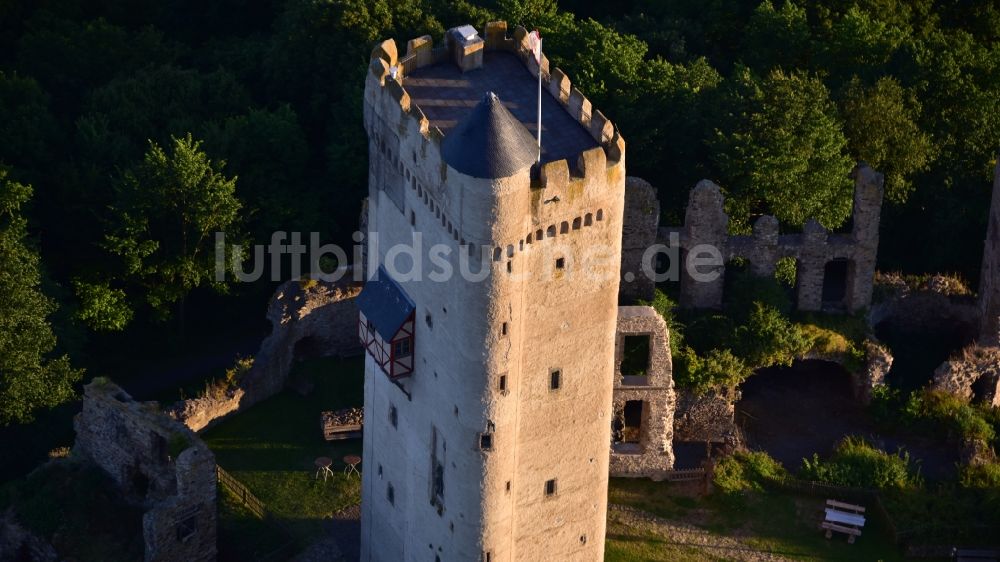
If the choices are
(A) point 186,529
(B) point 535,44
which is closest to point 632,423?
(A) point 186,529

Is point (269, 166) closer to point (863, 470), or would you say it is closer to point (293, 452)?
point (293, 452)

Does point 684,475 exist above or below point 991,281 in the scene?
below

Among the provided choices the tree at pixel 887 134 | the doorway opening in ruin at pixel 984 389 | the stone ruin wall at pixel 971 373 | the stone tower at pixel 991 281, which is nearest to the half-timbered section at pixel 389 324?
the stone ruin wall at pixel 971 373

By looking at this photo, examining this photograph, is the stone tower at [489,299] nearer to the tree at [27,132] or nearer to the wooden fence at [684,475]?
the wooden fence at [684,475]

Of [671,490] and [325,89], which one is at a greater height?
[325,89]

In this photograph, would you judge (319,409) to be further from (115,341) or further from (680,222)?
(680,222)

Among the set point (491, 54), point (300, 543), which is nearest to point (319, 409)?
point (300, 543)

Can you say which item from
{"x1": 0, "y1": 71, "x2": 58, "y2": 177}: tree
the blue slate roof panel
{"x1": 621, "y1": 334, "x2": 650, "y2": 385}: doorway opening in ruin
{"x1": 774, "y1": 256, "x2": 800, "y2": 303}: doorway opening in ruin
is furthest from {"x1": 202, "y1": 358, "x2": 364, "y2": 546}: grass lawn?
{"x1": 774, "y1": 256, "x2": 800, "y2": 303}: doorway opening in ruin
